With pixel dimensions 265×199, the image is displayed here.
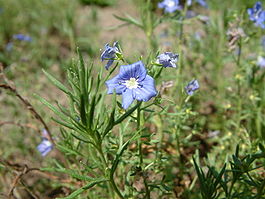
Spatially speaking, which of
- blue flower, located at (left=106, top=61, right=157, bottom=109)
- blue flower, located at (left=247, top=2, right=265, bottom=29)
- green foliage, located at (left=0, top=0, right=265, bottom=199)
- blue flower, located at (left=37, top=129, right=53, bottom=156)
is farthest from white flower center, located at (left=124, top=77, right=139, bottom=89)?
blue flower, located at (left=247, top=2, right=265, bottom=29)

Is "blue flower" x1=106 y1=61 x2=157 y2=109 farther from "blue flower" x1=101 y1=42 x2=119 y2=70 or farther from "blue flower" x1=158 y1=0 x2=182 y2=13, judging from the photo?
"blue flower" x1=158 y1=0 x2=182 y2=13

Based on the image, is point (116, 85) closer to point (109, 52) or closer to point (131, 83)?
point (131, 83)

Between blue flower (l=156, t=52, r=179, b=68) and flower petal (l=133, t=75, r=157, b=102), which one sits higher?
blue flower (l=156, t=52, r=179, b=68)

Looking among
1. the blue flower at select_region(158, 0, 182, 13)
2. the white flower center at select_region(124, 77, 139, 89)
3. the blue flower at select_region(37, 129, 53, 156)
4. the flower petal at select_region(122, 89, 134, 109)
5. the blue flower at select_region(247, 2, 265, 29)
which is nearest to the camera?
the flower petal at select_region(122, 89, 134, 109)

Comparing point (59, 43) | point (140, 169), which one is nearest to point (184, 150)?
point (140, 169)

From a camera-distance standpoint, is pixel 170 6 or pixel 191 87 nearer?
pixel 191 87

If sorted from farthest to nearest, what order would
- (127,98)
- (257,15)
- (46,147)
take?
1. (257,15)
2. (46,147)
3. (127,98)

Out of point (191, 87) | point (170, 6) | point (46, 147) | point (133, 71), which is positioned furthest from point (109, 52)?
point (170, 6)

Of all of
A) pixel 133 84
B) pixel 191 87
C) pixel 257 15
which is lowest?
pixel 133 84
